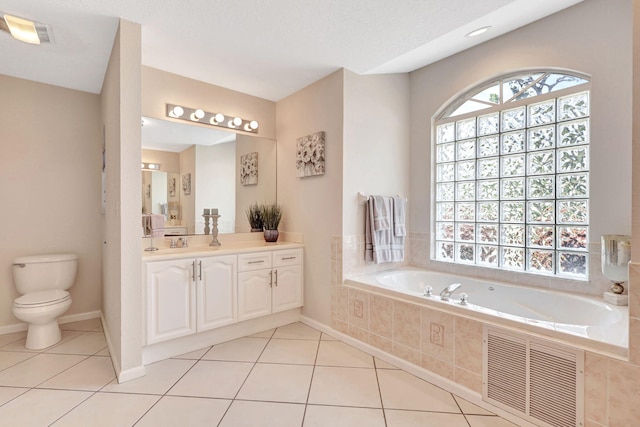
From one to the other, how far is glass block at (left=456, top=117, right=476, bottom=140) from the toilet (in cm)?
388

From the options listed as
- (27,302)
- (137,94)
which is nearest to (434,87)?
(137,94)

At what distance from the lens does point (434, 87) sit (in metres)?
3.04

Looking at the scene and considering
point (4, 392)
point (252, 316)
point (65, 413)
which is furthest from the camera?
point (252, 316)

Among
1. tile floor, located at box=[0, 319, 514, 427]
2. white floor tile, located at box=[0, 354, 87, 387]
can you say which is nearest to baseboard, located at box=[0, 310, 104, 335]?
tile floor, located at box=[0, 319, 514, 427]

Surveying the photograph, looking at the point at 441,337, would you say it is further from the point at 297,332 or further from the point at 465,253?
the point at 297,332

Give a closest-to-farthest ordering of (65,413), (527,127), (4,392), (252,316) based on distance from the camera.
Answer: (65,413), (4,392), (527,127), (252,316)

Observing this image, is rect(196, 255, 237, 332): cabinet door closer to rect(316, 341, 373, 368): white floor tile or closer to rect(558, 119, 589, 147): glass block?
rect(316, 341, 373, 368): white floor tile

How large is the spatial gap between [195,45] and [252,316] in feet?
7.54

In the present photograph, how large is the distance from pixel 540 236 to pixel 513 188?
45 centimetres

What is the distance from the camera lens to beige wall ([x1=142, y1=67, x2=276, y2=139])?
2.64 meters

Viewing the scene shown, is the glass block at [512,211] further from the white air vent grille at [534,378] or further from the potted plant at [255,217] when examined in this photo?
the potted plant at [255,217]

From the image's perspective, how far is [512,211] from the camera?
2611mm

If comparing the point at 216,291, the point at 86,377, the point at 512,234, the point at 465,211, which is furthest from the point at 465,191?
the point at 86,377

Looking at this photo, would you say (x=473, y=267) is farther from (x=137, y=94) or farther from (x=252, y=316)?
(x=137, y=94)
